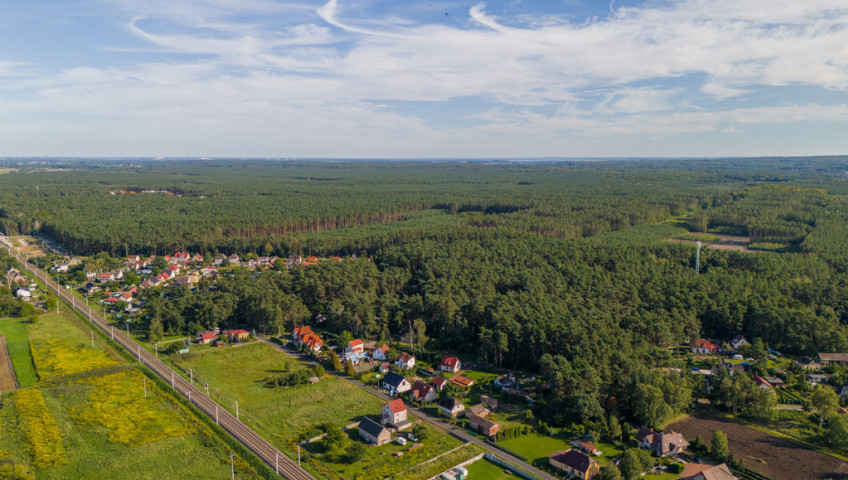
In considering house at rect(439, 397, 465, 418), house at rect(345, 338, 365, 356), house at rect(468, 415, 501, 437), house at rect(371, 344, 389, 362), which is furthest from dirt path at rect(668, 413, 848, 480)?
house at rect(345, 338, 365, 356)

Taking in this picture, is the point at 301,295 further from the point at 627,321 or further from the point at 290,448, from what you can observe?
the point at 627,321

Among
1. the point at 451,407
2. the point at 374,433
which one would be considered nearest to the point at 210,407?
the point at 374,433

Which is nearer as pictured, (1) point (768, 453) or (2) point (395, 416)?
(1) point (768, 453)

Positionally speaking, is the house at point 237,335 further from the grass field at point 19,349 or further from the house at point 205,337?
the grass field at point 19,349

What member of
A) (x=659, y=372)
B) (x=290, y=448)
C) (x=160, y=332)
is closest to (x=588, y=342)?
(x=659, y=372)

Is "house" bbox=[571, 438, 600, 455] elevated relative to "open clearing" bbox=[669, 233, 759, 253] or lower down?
lower down

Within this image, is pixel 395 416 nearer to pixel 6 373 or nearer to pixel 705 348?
pixel 705 348

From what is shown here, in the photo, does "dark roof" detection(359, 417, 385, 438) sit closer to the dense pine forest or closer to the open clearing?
the dense pine forest
